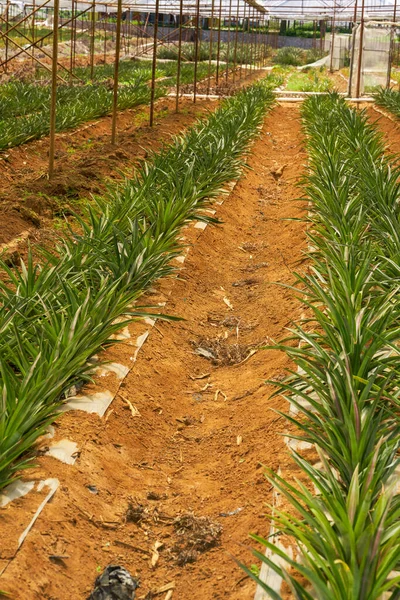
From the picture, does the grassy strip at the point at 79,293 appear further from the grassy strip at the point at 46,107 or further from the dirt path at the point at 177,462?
the grassy strip at the point at 46,107

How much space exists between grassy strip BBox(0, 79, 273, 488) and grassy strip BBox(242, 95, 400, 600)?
2.96 ft

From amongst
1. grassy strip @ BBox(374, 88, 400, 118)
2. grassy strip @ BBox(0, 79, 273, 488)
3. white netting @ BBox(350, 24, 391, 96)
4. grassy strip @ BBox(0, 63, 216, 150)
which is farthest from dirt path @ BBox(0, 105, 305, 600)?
white netting @ BBox(350, 24, 391, 96)

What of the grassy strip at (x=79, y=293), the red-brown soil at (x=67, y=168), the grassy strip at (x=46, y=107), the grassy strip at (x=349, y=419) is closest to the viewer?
the grassy strip at (x=349, y=419)

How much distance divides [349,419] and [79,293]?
1.83m

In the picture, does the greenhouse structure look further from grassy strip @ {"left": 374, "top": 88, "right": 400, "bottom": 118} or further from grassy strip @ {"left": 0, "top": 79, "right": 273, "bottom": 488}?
grassy strip @ {"left": 374, "top": 88, "right": 400, "bottom": 118}

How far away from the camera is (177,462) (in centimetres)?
369

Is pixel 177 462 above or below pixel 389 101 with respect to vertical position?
below

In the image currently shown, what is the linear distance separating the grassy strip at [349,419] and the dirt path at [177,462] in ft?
Answer: 0.74

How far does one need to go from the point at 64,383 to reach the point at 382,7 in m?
37.3

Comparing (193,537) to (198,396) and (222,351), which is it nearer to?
(198,396)

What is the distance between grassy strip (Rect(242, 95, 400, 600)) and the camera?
220 centimetres

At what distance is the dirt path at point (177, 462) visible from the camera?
9.07 ft

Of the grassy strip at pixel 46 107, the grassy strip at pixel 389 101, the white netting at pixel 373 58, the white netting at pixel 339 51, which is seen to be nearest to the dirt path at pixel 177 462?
the grassy strip at pixel 46 107

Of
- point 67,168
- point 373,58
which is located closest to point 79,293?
point 67,168
